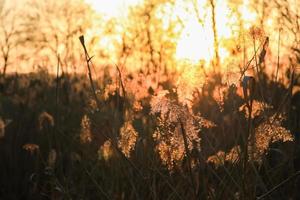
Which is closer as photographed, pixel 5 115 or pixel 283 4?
pixel 283 4

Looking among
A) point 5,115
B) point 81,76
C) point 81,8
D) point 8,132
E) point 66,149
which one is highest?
point 81,8

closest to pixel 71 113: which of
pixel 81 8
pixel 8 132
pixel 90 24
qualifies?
pixel 8 132

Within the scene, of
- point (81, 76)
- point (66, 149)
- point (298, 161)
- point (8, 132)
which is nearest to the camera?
point (298, 161)

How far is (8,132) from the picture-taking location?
163 inches

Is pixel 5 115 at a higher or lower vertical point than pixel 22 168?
higher

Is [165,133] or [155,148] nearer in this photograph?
[165,133]

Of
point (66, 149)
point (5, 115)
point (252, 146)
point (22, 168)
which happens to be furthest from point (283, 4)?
point (5, 115)

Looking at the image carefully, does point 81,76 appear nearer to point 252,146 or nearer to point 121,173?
point 121,173

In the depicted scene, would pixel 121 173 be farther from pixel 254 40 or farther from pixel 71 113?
pixel 71 113

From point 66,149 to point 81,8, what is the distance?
8.96m

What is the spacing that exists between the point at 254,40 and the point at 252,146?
30 centimetres

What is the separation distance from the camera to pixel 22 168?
3.47 m

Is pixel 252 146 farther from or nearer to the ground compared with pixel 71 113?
nearer to the ground

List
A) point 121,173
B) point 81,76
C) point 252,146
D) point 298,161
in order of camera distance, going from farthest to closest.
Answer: point 81,76, point 298,161, point 121,173, point 252,146
